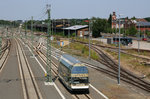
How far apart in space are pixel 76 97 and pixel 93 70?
1748 cm

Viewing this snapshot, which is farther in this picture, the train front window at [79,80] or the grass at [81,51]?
the grass at [81,51]

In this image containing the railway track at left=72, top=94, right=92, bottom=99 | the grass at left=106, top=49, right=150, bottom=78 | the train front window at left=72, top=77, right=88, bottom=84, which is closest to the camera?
the train front window at left=72, top=77, right=88, bottom=84

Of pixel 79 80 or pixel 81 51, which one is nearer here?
pixel 79 80

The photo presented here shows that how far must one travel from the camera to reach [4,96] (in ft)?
86.5

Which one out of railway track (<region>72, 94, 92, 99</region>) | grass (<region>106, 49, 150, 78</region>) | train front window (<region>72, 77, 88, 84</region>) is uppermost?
train front window (<region>72, 77, 88, 84</region>)

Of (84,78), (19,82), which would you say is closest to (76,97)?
(84,78)

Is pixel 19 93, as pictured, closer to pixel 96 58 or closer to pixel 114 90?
pixel 114 90

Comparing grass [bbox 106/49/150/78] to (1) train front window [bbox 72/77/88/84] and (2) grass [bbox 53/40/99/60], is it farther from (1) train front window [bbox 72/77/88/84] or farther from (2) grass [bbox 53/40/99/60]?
(1) train front window [bbox 72/77/88/84]

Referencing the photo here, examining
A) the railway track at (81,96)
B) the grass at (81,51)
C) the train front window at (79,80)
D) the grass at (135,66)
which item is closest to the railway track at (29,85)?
the railway track at (81,96)

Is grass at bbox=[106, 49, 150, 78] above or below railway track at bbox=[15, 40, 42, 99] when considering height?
A: above

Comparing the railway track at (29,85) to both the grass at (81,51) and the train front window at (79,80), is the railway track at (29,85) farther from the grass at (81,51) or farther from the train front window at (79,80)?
the grass at (81,51)

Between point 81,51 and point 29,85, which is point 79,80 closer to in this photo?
point 29,85

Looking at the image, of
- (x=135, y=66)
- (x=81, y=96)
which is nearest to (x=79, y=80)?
(x=81, y=96)

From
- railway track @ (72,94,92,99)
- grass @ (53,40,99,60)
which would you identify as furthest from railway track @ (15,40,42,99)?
→ grass @ (53,40,99,60)
